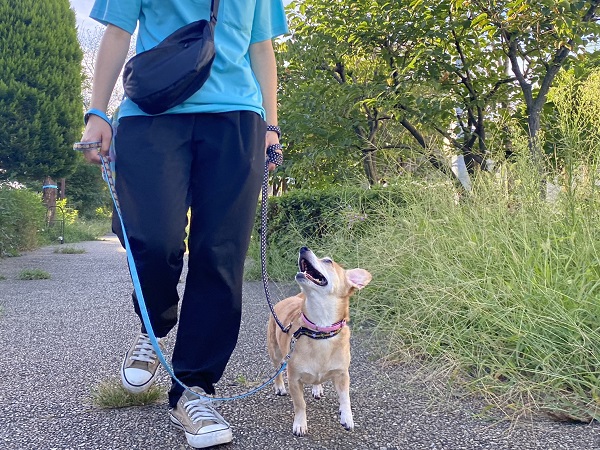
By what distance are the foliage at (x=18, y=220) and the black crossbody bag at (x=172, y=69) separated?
8673mm

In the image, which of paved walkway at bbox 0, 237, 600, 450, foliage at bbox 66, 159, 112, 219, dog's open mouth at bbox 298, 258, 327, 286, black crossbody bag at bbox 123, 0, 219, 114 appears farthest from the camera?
foliage at bbox 66, 159, 112, 219

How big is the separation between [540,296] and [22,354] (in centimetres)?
320

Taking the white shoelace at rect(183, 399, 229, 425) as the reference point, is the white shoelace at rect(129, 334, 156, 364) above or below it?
above

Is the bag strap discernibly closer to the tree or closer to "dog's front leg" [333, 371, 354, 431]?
"dog's front leg" [333, 371, 354, 431]

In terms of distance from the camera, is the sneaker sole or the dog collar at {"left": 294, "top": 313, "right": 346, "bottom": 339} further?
the dog collar at {"left": 294, "top": 313, "right": 346, "bottom": 339}

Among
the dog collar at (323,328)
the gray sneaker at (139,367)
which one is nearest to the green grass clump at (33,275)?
the gray sneaker at (139,367)

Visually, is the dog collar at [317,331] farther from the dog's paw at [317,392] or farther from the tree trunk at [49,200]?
the tree trunk at [49,200]

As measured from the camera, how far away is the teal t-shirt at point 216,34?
82.4 inches

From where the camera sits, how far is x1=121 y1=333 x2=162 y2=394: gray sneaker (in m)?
2.33

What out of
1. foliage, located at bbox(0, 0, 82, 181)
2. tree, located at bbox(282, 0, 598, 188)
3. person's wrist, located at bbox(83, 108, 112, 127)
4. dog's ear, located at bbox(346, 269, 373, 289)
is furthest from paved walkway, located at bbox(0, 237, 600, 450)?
foliage, located at bbox(0, 0, 82, 181)

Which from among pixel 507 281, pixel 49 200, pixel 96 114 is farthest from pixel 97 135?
pixel 49 200

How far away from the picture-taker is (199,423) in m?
2.05

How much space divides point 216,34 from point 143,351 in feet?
4.47

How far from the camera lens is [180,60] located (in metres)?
1.98
